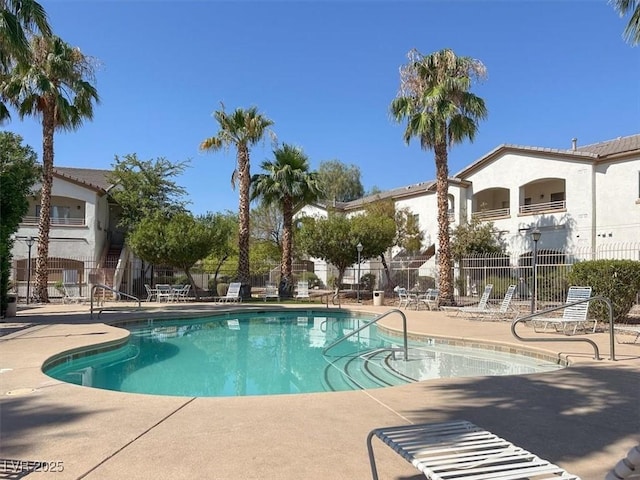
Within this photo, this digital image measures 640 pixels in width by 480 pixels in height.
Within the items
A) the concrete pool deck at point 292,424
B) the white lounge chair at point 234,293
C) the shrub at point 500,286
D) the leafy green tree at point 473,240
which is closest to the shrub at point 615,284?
the concrete pool deck at point 292,424

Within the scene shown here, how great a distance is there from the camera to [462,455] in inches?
109

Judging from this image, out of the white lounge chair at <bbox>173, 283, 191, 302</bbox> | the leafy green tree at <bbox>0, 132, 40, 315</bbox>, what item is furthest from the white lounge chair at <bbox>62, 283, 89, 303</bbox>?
the leafy green tree at <bbox>0, 132, 40, 315</bbox>

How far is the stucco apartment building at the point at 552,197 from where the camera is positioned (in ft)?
73.4

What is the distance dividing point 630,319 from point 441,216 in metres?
8.17

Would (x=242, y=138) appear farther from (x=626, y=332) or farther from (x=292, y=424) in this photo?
(x=292, y=424)

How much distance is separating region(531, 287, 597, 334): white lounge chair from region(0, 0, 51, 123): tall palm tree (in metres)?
15.1

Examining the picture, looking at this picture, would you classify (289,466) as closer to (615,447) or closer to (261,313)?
(615,447)

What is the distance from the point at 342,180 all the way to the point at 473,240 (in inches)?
1249

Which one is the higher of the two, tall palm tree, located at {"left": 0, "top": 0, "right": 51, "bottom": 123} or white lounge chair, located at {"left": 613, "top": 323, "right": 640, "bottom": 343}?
tall palm tree, located at {"left": 0, "top": 0, "right": 51, "bottom": 123}

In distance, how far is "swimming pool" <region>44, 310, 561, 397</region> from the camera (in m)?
8.32

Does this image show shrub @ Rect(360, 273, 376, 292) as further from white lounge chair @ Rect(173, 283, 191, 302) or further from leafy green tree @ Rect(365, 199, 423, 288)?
white lounge chair @ Rect(173, 283, 191, 302)

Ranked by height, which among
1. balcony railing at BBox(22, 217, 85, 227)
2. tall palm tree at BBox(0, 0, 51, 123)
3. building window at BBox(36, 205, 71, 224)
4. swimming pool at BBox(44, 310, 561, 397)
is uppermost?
tall palm tree at BBox(0, 0, 51, 123)

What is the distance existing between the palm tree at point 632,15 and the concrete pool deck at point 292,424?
9.19 metres

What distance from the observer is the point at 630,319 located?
14.0m
